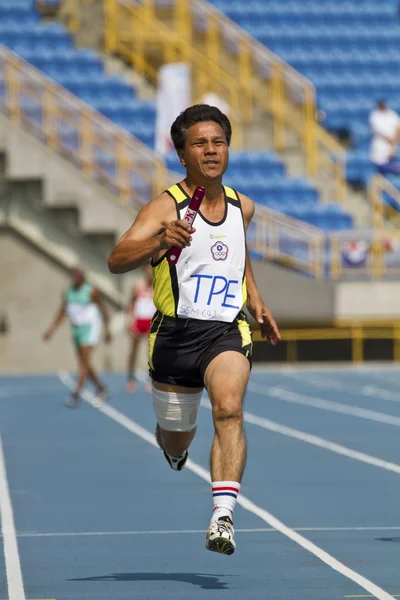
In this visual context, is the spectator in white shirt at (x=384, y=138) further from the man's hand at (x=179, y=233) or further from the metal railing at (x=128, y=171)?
the man's hand at (x=179, y=233)

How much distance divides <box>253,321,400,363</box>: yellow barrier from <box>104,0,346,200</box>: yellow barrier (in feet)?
10.6

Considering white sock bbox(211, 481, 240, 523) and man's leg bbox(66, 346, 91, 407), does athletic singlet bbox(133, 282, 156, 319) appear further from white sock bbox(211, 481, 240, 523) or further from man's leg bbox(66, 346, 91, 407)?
white sock bbox(211, 481, 240, 523)

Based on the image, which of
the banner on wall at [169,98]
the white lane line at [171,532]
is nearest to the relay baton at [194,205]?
the white lane line at [171,532]

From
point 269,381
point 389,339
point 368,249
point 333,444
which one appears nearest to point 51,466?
point 333,444

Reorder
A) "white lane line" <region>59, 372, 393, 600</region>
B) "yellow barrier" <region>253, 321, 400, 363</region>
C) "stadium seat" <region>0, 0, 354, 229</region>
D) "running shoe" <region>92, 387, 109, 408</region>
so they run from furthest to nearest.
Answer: "yellow barrier" <region>253, 321, 400, 363</region>
"stadium seat" <region>0, 0, 354, 229</region>
"running shoe" <region>92, 387, 109, 408</region>
"white lane line" <region>59, 372, 393, 600</region>

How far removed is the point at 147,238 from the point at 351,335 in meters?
22.3

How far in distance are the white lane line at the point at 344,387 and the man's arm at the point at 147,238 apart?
13676mm

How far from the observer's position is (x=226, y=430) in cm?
709

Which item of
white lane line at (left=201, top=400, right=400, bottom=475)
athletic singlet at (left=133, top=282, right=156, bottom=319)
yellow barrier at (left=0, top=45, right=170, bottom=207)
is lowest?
white lane line at (left=201, top=400, right=400, bottom=475)

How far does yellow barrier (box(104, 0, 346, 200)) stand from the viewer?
3073cm

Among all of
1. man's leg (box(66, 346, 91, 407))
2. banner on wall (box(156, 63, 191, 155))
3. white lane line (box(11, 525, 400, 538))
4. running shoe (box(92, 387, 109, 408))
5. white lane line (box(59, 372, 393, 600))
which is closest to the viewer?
white lane line (box(59, 372, 393, 600))

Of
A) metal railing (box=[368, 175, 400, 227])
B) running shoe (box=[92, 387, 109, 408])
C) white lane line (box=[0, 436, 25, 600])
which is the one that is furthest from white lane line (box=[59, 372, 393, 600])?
metal railing (box=[368, 175, 400, 227])

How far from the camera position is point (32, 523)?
9453mm

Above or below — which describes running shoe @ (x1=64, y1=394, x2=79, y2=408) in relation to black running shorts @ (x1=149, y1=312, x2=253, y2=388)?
below
